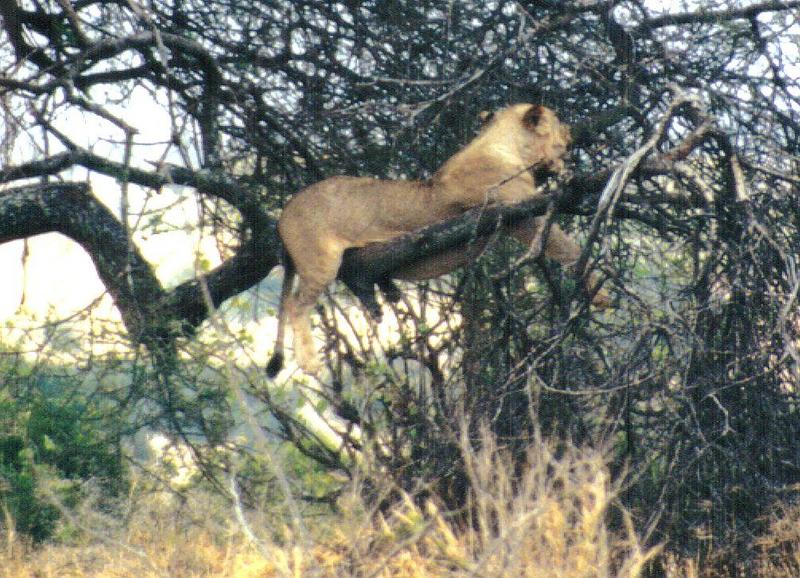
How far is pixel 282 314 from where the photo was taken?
691cm

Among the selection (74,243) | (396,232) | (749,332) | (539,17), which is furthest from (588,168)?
(74,243)

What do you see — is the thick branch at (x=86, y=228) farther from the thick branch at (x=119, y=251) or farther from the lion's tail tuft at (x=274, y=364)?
the lion's tail tuft at (x=274, y=364)

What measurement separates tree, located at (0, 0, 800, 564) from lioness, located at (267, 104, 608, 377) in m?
0.17

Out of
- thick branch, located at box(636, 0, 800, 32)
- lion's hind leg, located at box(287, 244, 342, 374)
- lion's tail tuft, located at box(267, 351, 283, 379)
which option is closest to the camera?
thick branch, located at box(636, 0, 800, 32)

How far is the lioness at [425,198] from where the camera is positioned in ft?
20.0

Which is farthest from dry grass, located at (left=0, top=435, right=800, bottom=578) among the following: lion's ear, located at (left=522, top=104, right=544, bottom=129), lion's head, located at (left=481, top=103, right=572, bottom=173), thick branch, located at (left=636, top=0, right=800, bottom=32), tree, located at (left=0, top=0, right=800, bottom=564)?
thick branch, located at (left=636, top=0, right=800, bottom=32)

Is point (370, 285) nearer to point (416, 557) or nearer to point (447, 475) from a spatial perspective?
point (447, 475)

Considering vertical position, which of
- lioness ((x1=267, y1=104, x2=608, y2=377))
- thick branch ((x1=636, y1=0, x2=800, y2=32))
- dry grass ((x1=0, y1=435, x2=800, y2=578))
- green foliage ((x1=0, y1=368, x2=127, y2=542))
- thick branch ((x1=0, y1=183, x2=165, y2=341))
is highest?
thick branch ((x1=0, y1=183, x2=165, y2=341))

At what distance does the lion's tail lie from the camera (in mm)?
6637

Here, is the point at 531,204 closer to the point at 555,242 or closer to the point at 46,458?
the point at 555,242

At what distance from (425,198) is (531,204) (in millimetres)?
843

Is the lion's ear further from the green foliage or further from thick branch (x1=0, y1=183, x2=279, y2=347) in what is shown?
the green foliage

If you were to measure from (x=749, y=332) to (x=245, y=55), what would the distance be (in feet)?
10.8

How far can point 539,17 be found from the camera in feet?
21.8
